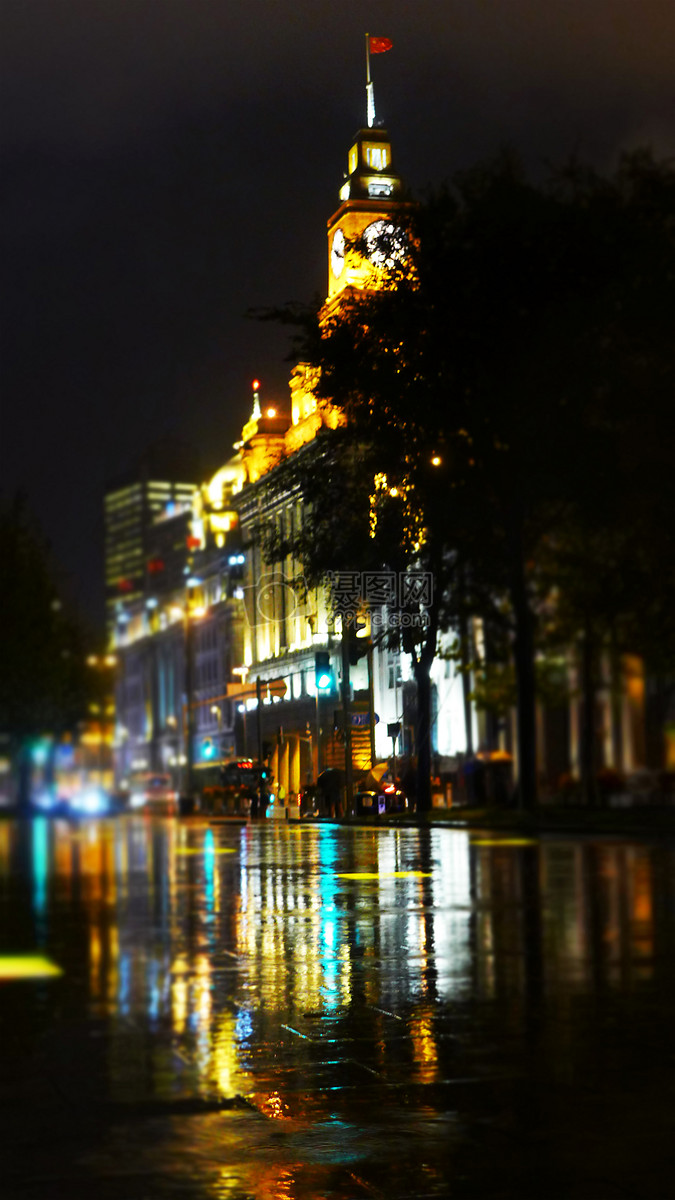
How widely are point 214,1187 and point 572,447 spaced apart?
3628 mm

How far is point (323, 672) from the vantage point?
613cm

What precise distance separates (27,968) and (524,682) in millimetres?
12958

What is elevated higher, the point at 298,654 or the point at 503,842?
the point at 298,654

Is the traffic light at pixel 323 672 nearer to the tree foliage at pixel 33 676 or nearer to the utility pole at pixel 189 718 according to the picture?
the utility pole at pixel 189 718

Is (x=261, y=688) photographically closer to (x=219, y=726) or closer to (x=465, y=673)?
(x=219, y=726)

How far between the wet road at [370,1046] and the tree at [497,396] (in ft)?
3.61

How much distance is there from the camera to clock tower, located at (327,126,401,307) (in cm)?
607

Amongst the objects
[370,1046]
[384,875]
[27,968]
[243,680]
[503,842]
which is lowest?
[27,968]

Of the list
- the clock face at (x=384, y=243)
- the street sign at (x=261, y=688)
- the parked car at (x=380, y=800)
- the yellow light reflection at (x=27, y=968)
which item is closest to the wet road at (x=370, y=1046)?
the parked car at (x=380, y=800)

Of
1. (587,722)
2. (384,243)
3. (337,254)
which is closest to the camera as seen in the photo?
(587,722)

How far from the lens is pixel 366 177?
6270mm

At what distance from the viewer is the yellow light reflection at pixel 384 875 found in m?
6.61

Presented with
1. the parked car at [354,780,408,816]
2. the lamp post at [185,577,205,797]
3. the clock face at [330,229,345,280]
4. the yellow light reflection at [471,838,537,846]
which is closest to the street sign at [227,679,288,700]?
the parked car at [354,780,408,816]

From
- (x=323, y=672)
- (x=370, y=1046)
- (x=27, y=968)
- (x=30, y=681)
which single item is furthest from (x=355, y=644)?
(x=30, y=681)
